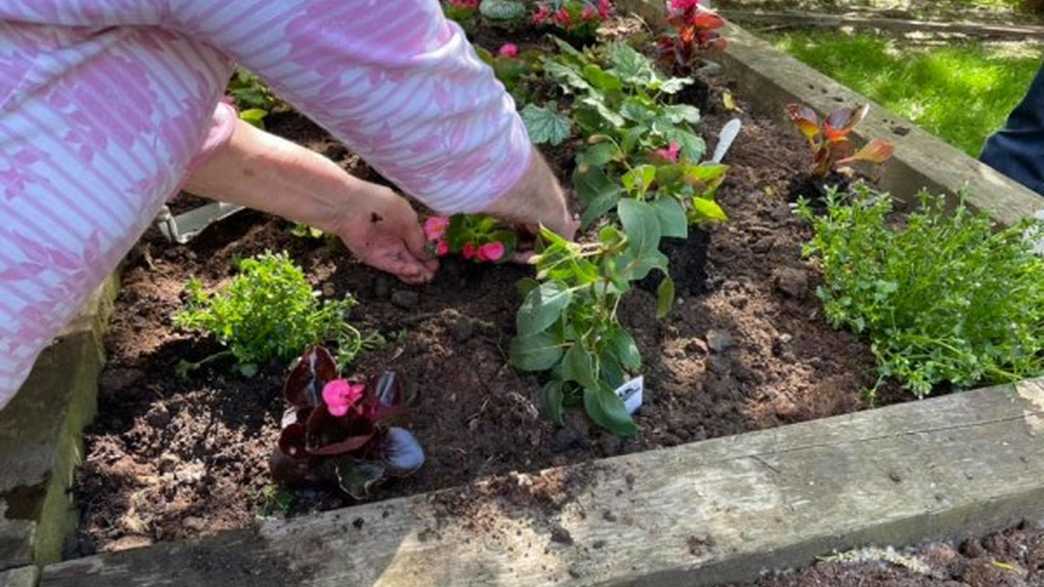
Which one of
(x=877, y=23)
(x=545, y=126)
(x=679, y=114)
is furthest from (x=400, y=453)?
(x=877, y=23)

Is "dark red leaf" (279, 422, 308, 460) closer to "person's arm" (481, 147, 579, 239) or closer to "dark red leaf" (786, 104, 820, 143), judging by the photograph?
"person's arm" (481, 147, 579, 239)

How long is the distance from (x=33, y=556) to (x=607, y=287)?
3.31 feet

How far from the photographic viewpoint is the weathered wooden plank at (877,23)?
5133 millimetres

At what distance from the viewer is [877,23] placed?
5.20 m

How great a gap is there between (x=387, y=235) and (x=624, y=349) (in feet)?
2.18

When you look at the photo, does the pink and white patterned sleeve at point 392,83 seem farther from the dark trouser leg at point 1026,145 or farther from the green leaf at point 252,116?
the dark trouser leg at point 1026,145

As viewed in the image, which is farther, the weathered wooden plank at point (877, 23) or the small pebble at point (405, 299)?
the weathered wooden plank at point (877, 23)

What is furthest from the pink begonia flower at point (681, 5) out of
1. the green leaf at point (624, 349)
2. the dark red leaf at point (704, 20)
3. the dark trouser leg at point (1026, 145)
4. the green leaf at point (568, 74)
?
the green leaf at point (624, 349)

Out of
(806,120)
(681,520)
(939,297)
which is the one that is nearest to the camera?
(681,520)

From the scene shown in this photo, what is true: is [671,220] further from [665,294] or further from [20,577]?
[20,577]

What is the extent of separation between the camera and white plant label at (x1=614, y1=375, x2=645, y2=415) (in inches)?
68.7

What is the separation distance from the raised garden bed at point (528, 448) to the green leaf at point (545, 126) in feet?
1.24

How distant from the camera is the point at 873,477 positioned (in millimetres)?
1585

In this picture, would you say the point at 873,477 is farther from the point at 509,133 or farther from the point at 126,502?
the point at 126,502
